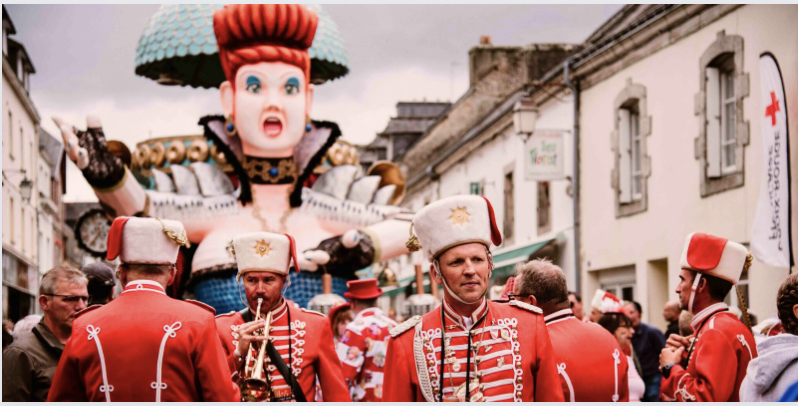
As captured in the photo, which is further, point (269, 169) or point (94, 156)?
point (269, 169)

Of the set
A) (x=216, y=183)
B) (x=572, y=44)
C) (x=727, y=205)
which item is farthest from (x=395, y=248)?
(x=572, y=44)

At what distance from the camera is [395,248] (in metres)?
13.6

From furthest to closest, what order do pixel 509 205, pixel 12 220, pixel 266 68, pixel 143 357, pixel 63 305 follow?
pixel 12 220 < pixel 509 205 < pixel 266 68 < pixel 63 305 < pixel 143 357

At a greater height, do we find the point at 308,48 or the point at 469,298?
the point at 308,48

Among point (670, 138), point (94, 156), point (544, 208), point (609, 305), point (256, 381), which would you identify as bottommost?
point (256, 381)

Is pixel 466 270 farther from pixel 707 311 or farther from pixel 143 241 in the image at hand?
pixel 707 311

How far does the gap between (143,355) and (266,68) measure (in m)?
8.02

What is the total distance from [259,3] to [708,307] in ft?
25.0

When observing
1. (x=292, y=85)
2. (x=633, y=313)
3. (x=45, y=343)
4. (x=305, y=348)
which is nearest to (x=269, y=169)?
(x=292, y=85)

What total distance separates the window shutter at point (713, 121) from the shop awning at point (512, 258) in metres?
6.73

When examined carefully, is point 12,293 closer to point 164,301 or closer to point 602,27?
point 602,27

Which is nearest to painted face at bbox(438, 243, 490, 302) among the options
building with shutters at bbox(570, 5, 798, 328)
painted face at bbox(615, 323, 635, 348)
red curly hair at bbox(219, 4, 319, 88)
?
painted face at bbox(615, 323, 635, 348)

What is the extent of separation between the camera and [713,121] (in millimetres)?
16469

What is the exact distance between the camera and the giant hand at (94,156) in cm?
1237
